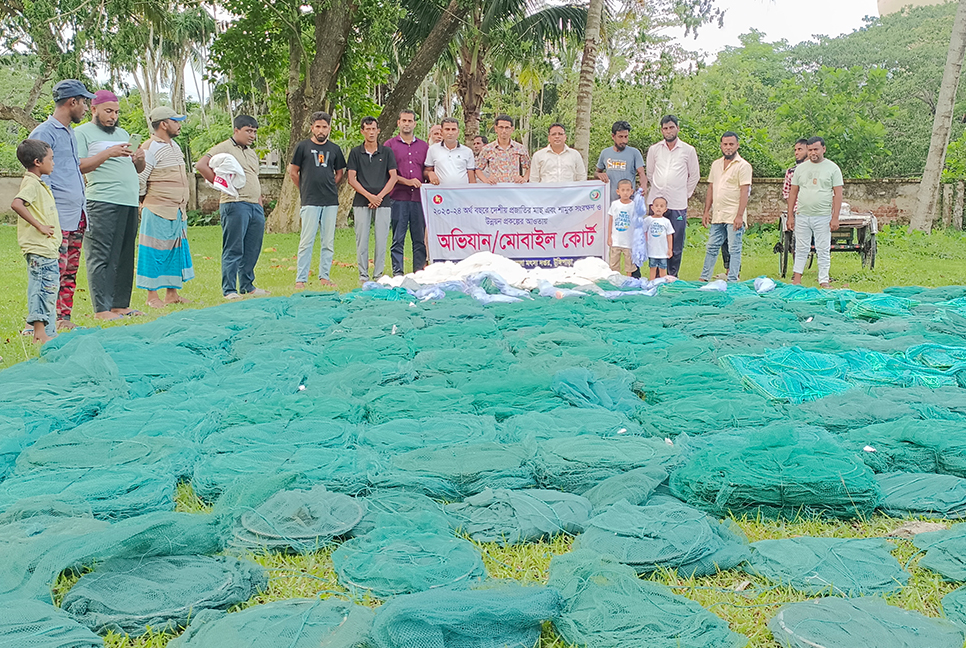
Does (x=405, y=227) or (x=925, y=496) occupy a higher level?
(x=405, y=227)

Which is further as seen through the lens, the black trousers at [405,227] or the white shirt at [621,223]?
the black trousers at [405,227]

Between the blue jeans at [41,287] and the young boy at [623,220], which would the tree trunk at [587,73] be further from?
the blue jeans at [41,287]

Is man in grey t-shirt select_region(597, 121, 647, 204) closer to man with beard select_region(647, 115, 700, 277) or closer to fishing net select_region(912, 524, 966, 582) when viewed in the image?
man with beard select_region(647, 115, 700, 277)

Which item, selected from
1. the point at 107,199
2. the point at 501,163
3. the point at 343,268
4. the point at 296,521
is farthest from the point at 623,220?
the point at 296,521

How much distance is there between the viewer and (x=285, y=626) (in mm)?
1902

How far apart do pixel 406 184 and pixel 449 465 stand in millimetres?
5988

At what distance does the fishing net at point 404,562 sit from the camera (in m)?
2.16

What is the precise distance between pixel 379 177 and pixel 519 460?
5.82 meters

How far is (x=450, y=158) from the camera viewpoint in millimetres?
8742

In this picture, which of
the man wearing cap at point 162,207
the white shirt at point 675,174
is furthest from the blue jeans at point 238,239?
the white shirt at point 675,174

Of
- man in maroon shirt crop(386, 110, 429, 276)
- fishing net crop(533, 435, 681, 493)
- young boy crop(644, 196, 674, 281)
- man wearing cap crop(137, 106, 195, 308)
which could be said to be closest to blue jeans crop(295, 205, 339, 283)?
man in maroon shirt crop(386, 110, 429, 276)

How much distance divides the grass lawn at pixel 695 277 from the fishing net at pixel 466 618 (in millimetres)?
87

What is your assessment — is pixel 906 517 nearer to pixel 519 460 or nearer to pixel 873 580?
pixel 873 580

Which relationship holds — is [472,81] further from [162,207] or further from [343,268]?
[162,207]
